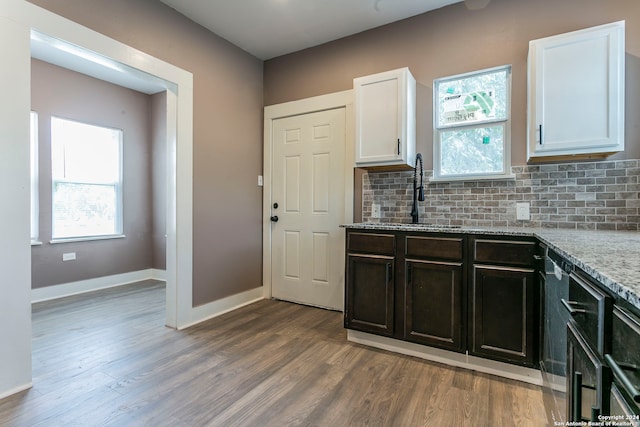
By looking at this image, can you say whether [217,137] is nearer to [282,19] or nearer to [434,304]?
[282,19]

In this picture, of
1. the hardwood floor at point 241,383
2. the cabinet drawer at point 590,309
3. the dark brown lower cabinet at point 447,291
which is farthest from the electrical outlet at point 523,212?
the cabinet drawer at point 590,309

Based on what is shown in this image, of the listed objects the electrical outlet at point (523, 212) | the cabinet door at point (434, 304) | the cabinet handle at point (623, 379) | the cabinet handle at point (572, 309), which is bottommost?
the cabinet door at point (434, 304)

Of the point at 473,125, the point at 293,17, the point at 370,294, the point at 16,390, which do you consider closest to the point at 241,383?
the point at 370,294

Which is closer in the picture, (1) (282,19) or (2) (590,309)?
(2) (590,309)

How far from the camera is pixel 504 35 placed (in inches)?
97.5

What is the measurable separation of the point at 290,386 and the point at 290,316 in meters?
1.24

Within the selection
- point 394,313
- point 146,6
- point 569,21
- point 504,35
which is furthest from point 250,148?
point 569,21

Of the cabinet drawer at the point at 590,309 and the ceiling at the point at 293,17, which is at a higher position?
the ceiling at the point at 293,17

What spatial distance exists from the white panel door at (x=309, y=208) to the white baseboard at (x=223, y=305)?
25cm

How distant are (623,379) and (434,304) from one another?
1.54m

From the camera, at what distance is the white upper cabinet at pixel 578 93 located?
1907 mm

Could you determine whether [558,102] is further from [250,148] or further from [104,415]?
[104,415]

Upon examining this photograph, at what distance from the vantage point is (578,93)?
6.52 feet

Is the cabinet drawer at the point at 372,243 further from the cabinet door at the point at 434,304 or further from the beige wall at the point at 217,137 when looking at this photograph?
the beige wall at the point at 217,137
